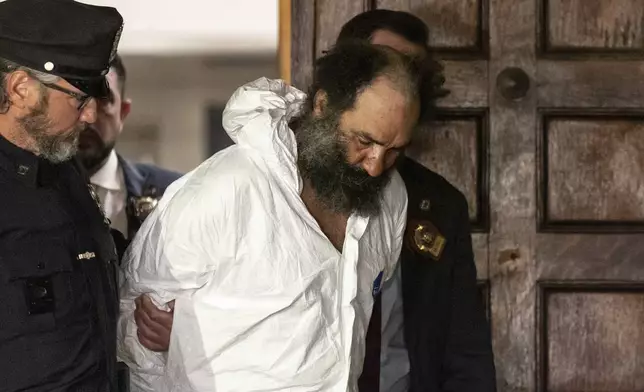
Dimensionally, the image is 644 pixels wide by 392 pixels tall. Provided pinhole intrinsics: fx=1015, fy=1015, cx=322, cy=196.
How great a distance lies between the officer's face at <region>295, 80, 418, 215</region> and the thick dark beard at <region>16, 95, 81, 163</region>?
Result: 0.44 meters

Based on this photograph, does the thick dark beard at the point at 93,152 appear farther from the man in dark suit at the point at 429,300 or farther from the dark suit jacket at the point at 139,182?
the man in dark suit at the point at 429,300

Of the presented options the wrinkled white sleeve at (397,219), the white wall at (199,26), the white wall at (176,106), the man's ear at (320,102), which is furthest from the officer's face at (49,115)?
the white wall at (176,106)

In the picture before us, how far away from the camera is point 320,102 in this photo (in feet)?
6.23

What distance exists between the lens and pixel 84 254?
5.43 feet

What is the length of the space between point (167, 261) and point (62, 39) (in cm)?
41

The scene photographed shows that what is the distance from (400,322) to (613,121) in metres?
0.79

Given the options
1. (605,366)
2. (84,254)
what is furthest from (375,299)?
(605,366)

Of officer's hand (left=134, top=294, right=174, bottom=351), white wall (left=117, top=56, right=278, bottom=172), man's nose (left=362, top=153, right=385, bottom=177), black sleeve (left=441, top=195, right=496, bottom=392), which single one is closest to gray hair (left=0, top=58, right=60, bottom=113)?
officer's hand (left=134, top=294, right=174, bottom=351)

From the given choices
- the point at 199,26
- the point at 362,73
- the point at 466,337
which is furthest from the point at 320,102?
the point at 199,26

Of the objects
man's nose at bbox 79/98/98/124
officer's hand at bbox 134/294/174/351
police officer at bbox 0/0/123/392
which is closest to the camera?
police officer at bbox 0/0/123/392

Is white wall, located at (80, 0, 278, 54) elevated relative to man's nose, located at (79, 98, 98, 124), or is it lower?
elevated

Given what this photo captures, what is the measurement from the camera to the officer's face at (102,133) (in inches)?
101

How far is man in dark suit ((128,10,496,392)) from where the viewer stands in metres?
2.20

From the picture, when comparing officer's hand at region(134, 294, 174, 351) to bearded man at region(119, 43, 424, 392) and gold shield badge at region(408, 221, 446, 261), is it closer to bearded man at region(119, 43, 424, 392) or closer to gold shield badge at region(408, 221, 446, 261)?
bearded man at region(119, 43, 424, 392)
